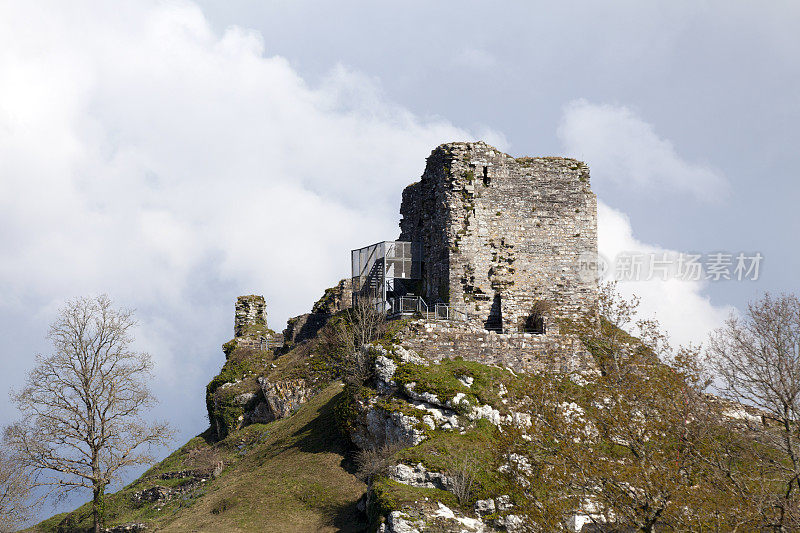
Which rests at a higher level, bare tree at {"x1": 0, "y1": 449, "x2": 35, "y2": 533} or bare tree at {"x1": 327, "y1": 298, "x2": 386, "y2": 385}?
bare tree at {"x1": 327, "y1": 298, "x2": 386, "y2": 385}

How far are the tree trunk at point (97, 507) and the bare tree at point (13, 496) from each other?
311 cm

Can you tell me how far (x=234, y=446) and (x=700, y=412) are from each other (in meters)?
→ 24.4

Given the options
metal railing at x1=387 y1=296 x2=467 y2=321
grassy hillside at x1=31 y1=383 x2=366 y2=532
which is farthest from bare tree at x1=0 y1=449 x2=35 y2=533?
metal railing at x1=387 y1=296 x2=467 y2=321

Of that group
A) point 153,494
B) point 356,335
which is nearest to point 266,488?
point 153,494

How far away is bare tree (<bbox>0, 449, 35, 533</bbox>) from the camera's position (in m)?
35.1

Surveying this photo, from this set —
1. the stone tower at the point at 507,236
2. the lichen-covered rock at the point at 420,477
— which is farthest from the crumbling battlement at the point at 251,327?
the lichen-covered rock at the point at 420,477

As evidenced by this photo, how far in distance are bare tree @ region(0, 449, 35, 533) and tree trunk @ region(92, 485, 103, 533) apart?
10.2 ft

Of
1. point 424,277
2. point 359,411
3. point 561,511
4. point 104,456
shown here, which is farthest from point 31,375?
point 561,511

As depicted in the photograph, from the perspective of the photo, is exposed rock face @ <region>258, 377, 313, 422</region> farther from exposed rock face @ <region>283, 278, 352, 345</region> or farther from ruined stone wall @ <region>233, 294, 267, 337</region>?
ruined stone wall @ <region>233, 294, 267, 337</region>

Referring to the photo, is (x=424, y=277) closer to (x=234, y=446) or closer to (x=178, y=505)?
(x=234, y=446)

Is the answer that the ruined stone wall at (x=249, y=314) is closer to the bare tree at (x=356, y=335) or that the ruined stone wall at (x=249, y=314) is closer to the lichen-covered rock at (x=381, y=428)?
the bare tree at (x=356, y=335)

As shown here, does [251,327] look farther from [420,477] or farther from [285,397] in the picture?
[420,477]

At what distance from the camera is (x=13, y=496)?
3591 cm

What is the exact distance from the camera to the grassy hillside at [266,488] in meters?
28.4
